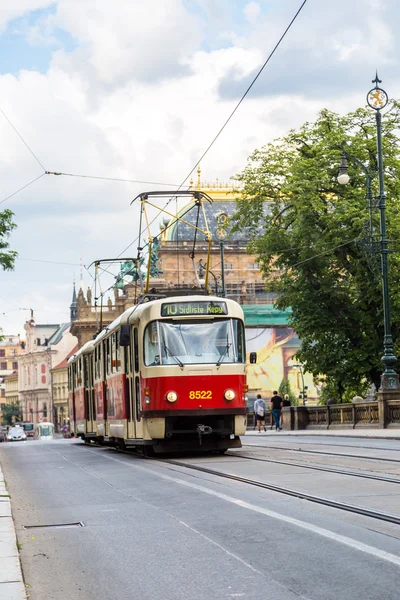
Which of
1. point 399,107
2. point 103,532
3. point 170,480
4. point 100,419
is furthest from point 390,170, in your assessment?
point 103,532

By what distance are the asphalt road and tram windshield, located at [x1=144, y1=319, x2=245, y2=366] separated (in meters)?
6.40

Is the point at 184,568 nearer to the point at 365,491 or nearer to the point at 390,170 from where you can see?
the point at 365,491

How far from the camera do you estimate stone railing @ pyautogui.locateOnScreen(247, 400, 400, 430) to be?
35281 mm

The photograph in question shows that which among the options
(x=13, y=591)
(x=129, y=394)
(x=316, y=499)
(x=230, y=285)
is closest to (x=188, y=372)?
(x=129, y=394)

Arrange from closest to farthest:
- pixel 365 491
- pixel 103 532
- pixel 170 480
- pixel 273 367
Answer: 1. pixel 103 532
2. pixel 365 491
3. pixel 170 480
4. pixel 273 367

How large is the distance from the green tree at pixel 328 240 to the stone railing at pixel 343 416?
2233mm

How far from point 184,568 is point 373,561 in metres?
1.37

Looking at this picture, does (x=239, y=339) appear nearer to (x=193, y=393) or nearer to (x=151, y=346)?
(x=193, y=393)

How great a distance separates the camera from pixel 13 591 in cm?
721

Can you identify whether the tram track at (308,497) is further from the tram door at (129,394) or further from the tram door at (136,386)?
the tram door at (129,394)

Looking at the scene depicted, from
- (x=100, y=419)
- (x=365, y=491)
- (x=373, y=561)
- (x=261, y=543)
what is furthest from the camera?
(x=100, y=419)

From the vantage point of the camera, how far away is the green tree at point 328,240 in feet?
149

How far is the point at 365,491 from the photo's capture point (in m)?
12.7

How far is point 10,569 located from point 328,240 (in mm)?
38642
